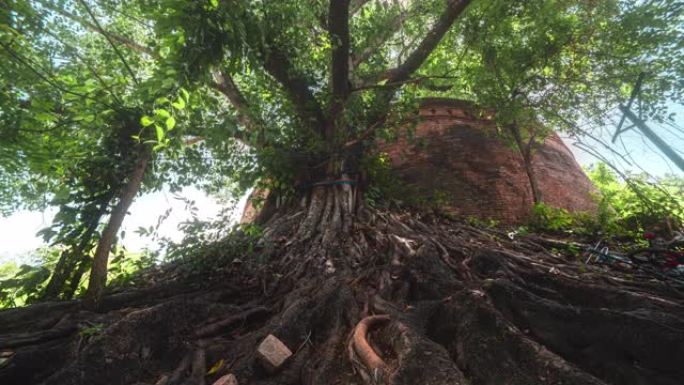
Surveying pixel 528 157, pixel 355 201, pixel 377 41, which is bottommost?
pixel 355 201

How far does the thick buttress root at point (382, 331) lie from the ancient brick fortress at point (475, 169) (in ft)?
11.4

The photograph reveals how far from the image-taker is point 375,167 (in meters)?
6.36

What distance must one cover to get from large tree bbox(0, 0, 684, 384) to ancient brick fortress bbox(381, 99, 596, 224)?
2.68ft

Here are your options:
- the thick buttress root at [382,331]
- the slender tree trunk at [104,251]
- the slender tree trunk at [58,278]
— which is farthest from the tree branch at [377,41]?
the slender tree trunk at [58,278]

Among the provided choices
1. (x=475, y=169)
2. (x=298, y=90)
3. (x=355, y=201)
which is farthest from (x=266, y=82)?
(x=475, y=169)

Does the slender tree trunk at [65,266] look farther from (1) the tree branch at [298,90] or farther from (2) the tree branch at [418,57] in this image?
(2) the tree branch at [418,57]

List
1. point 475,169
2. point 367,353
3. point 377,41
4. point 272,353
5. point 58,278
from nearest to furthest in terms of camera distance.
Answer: point 367,353, point 272,353, point 58,278, point 377,41, point 475,169

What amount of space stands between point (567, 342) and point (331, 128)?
4.38 meters

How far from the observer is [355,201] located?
5.43m

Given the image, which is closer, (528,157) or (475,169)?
(528,157)

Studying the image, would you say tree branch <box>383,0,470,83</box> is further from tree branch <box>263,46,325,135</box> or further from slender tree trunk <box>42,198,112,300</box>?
slender tree trunk <box>42,198,112,300</box>

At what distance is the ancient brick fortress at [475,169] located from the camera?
679 centimetres

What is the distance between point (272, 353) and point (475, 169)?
6.51 metres

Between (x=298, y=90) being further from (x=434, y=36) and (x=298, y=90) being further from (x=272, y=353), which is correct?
(x=272, y=353)
